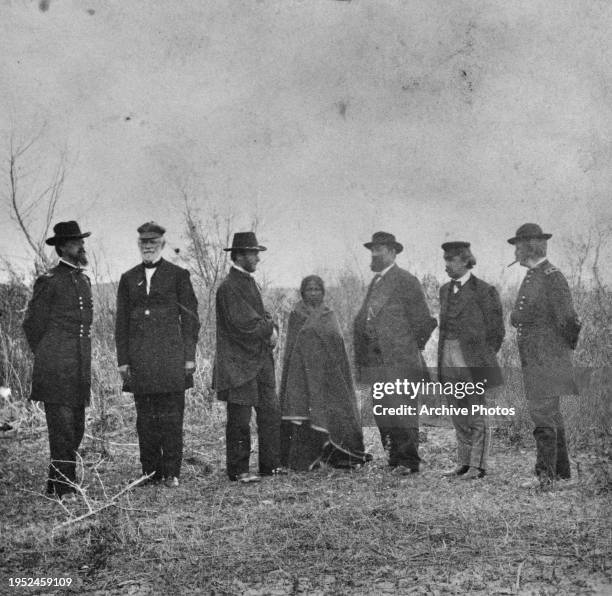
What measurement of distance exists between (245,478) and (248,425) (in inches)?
18.4

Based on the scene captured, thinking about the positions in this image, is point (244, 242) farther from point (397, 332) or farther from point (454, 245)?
point (454, 245)

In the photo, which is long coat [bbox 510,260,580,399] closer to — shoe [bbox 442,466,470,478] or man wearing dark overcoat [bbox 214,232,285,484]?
shoe [bbox 442,466,470,478]

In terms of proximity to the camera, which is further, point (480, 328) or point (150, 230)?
point (150, 230)

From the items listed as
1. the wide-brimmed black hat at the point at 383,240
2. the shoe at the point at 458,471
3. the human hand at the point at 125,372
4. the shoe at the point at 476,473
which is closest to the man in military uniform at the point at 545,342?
the shoe at the point at 476,473

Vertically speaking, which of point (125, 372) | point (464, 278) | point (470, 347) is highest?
point (464, 278)

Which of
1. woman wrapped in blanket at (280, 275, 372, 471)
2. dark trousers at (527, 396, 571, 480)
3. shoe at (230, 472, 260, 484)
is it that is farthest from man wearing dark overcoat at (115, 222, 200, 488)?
dark trousers at (527, 396, 571, 480)

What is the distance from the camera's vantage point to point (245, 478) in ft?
22.4

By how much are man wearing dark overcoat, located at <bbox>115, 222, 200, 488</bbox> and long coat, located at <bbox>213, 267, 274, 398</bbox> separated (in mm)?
275

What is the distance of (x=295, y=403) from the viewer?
7.48 meters

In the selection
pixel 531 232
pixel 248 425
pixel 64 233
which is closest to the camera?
pixel 531 232

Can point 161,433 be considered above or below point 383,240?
below

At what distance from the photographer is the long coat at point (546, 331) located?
625cm

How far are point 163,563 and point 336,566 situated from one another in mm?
957

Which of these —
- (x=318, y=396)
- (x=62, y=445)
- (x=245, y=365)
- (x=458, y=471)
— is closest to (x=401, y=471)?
(x=458, y=471)
